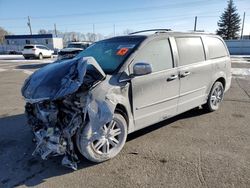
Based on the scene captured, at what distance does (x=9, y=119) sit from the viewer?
5.50m

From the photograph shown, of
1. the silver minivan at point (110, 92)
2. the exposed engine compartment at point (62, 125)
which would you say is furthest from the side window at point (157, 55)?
the exposed engine compartment at point (62, 125)

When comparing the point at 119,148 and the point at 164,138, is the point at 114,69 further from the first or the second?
the point at 164,138

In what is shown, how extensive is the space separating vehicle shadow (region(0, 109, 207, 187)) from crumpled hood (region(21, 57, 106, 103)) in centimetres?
95

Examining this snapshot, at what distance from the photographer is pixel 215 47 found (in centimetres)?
564

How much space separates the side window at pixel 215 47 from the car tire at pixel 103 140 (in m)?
2.91

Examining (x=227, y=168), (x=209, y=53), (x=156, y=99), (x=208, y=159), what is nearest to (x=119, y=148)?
(x=156, y=99)

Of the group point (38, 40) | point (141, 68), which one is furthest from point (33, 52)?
point (38, 40)

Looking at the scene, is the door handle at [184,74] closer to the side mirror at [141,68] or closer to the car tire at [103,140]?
the side mirror at [141,68]

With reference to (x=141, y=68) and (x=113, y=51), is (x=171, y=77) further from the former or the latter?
(x=113, y=51)

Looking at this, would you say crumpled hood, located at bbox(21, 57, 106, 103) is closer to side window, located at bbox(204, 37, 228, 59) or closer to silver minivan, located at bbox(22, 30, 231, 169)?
silver minivan, located at bbox(22, 30, 231, 169)

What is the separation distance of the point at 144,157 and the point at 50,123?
4.73 feet

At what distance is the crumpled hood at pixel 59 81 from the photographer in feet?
10.3

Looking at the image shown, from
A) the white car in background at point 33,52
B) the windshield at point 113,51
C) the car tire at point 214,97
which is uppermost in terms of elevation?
the windshield at point 113,51

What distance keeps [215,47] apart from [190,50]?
1.14 m
